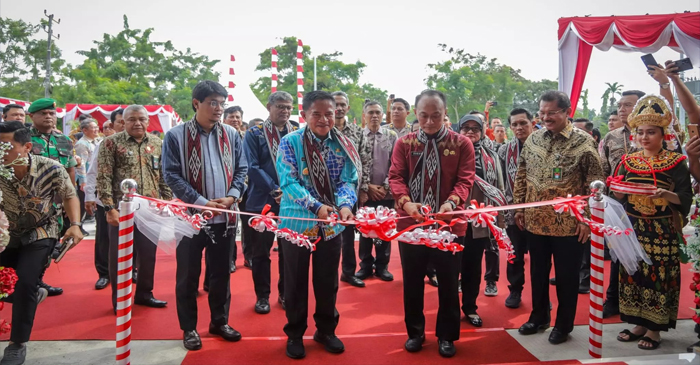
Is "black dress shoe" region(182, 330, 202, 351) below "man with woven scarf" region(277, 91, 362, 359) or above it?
below

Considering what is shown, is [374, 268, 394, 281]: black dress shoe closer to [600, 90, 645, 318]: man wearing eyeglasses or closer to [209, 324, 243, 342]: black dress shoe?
[209, 324, 243, 342]: black dress shoe

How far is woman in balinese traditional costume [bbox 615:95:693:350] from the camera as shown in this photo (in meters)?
3.10

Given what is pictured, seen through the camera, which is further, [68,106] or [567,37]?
[68,106]

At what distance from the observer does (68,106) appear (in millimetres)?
15805

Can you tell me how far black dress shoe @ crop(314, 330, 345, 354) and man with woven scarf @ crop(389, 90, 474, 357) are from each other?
45cm

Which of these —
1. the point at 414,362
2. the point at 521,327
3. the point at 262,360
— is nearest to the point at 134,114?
the point at 262,360

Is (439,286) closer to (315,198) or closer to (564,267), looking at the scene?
(564,267)

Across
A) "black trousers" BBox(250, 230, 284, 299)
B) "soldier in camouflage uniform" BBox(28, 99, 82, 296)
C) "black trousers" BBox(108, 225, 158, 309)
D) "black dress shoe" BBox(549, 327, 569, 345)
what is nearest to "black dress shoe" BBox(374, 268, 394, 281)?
"black trousers" BBox(250, 230, 284, 299)

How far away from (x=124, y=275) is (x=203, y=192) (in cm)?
82

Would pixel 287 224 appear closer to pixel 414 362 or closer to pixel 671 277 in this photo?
pixel 414 362

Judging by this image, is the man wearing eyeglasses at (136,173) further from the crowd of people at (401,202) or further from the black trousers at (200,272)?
the black trousers at (200,272)

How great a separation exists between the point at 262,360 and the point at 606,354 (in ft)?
7.37

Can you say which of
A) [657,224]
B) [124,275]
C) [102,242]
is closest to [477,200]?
[657,224]

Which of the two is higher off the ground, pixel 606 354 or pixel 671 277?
pixel 671 277
